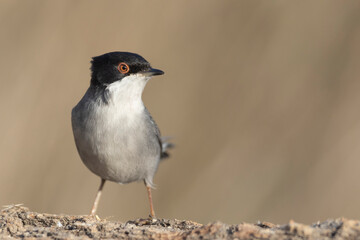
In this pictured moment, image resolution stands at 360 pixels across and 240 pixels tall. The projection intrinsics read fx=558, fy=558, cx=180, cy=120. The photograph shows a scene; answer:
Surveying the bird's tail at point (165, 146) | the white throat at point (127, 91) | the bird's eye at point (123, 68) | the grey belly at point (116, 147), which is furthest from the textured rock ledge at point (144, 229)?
the bird's tail at point (165, 146)

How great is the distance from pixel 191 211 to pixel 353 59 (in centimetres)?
364

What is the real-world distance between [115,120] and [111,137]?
0.61 feet

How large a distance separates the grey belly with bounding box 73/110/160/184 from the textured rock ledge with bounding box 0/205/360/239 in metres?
1.41

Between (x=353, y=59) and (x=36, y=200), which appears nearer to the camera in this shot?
(x=36, y=200)

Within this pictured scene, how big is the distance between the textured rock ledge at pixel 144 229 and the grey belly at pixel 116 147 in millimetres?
1405

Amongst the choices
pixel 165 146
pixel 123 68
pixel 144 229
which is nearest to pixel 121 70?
pixel 123 68

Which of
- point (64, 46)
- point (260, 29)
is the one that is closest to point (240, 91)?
point (260, 29)

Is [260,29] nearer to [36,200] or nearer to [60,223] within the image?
[36,200]

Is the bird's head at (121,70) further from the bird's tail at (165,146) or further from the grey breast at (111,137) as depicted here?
the bird's tail at (165,146)

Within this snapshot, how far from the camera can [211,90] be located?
9.44m

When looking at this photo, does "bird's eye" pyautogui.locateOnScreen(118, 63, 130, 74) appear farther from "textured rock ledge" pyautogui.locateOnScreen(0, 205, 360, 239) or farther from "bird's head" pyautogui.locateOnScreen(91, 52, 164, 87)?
"textured rock ledge" pyautogui.locateOnScreen(0, 205, 360, 239)

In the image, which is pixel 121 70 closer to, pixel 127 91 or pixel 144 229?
pixel 127 91

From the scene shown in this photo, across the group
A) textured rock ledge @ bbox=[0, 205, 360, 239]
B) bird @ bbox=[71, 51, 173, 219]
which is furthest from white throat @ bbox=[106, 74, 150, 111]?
textured rock ledge @ bbox=[0, 205, 360, 239]

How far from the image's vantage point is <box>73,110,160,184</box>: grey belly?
591 centimetres
